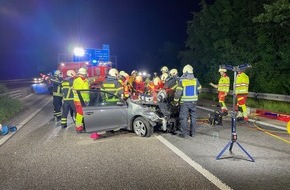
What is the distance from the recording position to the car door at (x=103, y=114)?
8172 millimetres

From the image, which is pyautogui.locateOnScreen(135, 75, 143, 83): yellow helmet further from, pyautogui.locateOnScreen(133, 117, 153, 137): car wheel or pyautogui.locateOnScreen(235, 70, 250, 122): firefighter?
pyautogui.locateOnScreen(133, 117, 153, 137): car wheel

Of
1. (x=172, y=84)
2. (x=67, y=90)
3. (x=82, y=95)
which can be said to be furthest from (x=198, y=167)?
→ (x=67, y=90)

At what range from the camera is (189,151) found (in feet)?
22.7

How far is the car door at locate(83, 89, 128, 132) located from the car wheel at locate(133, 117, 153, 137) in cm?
29

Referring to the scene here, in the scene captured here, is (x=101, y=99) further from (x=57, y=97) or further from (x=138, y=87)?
(x=138, y=87)

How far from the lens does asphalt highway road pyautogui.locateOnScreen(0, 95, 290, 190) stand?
5062mm

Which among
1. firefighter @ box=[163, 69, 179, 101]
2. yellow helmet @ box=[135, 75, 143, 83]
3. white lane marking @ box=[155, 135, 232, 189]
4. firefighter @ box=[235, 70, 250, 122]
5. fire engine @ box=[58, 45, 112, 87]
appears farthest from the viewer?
fire engine @ box=[58, 45, 112, 87]

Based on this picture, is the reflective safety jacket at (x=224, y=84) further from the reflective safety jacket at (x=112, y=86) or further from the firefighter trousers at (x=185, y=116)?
the reflective safety jacket at (x=112, y=86)

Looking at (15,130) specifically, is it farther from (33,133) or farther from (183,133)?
(183,133)

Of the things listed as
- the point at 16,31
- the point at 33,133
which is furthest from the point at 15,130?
the point at 16,31

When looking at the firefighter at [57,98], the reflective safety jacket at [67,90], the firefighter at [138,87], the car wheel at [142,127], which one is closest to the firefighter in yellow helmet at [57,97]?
the firefighter at [57,98]

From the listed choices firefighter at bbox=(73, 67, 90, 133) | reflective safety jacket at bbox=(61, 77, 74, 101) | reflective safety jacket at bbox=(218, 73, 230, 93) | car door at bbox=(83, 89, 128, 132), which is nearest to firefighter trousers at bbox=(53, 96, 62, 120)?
reflective safety jacket at bbox=(61, 77, 74, 101)

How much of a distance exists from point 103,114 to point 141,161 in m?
2.47

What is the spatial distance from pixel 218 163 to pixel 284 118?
5.90 metres
